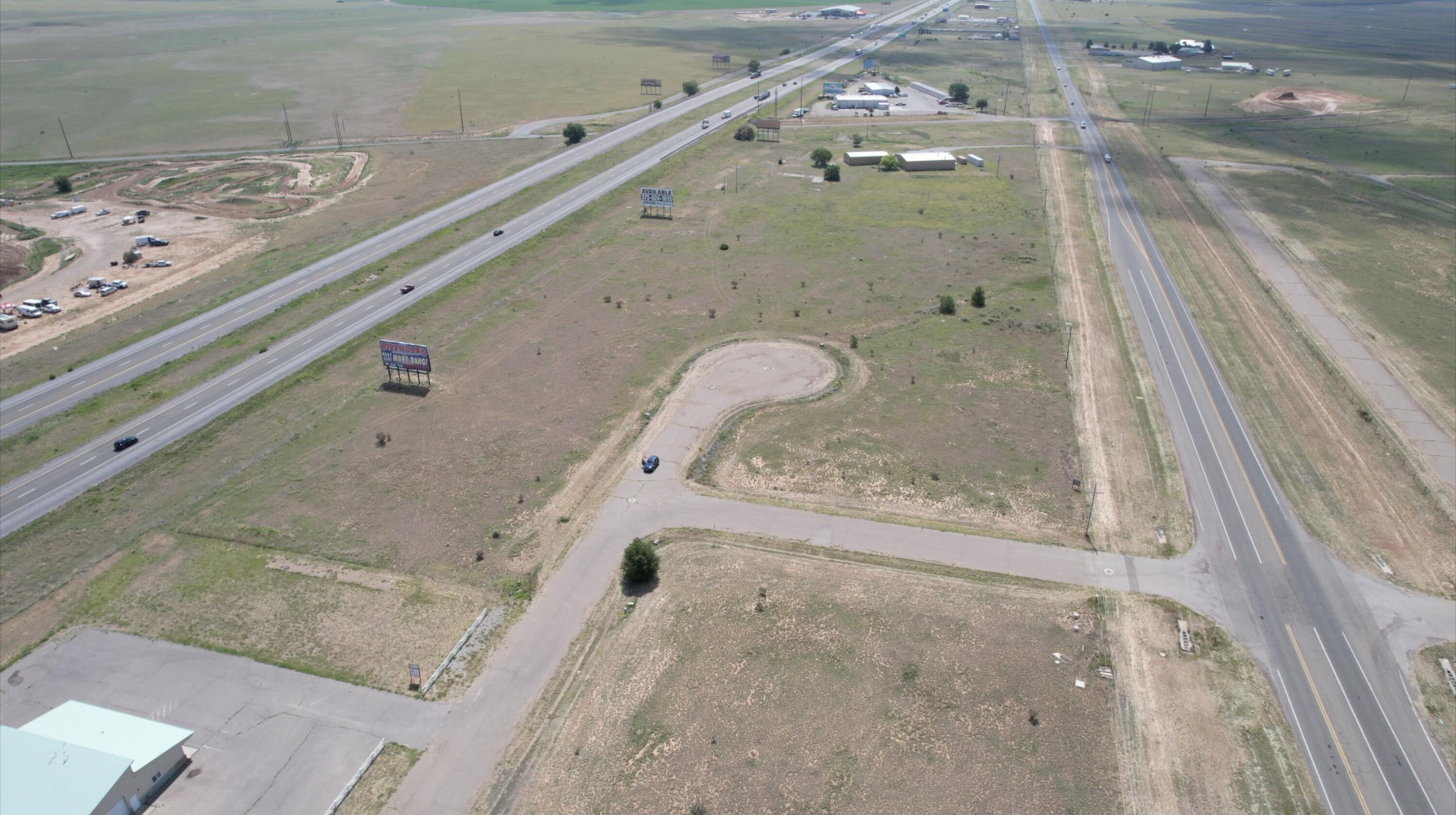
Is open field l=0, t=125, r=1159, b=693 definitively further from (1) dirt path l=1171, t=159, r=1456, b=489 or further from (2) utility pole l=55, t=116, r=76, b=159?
(2) utility pole l=55, t=116, r=76, b=159

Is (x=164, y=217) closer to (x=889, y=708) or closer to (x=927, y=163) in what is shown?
(x=927, y=163)

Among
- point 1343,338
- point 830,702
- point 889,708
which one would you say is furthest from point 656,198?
point 889,708

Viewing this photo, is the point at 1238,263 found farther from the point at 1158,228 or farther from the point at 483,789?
the point at 483,789

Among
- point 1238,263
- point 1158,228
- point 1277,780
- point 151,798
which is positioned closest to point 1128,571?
point 1277,780

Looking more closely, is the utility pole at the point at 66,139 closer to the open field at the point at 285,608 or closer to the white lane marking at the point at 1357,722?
the open field at the point at 285,608

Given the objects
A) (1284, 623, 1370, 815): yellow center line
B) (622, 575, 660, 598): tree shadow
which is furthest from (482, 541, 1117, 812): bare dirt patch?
(1284, 623, 1370, 815): yellow center line
